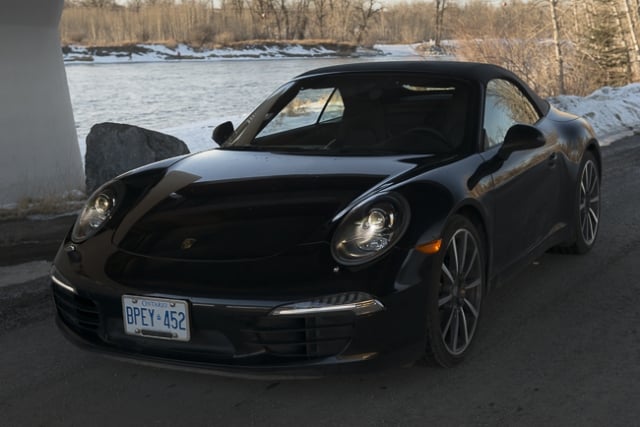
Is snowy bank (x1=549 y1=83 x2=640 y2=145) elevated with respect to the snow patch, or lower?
elevated

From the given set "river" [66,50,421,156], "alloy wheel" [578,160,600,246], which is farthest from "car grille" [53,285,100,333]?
"river" [66,50,421,156]

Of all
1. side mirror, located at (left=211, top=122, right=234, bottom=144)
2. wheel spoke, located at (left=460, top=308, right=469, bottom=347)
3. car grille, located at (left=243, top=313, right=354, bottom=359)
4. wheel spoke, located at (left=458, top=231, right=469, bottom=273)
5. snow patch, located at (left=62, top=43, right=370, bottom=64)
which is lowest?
snow patch, located at (left=62, top=43, right=370, bottom=64)

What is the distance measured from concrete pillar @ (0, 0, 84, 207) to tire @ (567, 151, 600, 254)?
17.9ft

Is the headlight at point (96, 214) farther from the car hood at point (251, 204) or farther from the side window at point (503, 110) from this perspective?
the side window at point (503, 110)

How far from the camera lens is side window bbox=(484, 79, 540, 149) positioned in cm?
401

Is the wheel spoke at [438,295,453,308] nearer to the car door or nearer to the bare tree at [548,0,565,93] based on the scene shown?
the car door

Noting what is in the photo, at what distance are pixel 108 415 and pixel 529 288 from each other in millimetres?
2585

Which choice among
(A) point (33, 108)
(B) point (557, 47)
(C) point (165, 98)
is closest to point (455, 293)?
(A) point (33, 108)

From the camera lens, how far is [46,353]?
3.64 meters

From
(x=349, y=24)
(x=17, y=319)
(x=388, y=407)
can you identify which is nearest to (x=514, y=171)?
(x=388, y=407)

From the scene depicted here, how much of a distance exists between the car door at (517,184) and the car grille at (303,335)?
3.88ft

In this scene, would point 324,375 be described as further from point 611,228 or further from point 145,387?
point 611,228

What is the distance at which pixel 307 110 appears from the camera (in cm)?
457

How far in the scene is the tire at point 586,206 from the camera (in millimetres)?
4941
